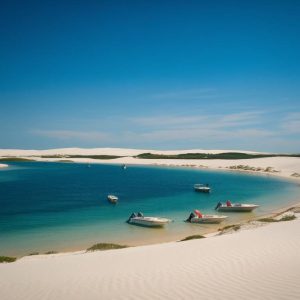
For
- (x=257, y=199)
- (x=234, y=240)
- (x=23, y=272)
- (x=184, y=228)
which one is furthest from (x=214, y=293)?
(x=257, y=199)

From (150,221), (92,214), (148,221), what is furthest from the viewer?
(92,214)

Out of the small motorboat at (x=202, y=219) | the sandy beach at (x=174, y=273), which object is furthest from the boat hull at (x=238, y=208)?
the sandy beach at (x=174, y=273)

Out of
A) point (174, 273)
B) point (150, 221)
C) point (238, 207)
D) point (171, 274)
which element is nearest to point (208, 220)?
point (150, 221)

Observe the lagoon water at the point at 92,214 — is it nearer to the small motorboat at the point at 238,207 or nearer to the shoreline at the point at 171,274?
the small motorboat at the point at 238,207

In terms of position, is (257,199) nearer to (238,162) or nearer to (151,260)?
(151,260)

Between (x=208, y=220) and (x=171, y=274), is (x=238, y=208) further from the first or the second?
(x=171, y=274)

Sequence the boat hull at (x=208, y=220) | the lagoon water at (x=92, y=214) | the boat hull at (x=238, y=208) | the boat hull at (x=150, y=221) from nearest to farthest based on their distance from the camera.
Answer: the lagoon water at (x=92, y=214), the boat hull at (x=150, y=221), the boat hull at (x=208, y=220), the boat hull at (x=238, y=208)

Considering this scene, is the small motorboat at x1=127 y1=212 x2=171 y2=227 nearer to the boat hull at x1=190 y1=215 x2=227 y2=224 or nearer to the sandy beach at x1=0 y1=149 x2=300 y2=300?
the boat hull at x1=190 y1=215 x2=227 y2=224

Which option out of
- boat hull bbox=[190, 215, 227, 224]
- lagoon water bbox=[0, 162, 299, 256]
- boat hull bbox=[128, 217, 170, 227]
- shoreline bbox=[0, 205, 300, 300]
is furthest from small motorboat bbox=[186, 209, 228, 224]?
shoreline bbox=[0, 205, 300, 300]
